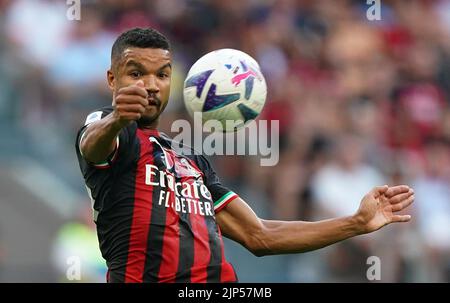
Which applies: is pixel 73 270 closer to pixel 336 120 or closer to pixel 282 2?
pixel 336 120

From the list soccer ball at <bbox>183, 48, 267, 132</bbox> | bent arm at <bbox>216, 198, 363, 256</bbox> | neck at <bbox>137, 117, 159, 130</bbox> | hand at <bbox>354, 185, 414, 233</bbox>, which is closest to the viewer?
neck at <bbox>137, 117, 159, 130</bbox>

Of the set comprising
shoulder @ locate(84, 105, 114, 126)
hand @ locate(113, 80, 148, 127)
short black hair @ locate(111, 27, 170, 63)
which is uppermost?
short black hair @ locate(111, 27, 170, 63)

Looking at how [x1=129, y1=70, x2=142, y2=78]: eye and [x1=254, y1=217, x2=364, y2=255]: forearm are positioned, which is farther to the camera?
[x1=254, y1=217, x2=364, y2=255]: forearm

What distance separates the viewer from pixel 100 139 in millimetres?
5430

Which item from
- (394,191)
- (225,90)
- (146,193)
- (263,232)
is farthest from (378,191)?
(146,193)

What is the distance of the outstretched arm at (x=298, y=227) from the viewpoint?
6.30 meters

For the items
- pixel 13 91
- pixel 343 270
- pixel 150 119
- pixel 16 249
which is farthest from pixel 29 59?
→ pixel 150 119

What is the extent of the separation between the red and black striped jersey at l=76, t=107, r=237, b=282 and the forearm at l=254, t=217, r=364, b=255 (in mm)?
606

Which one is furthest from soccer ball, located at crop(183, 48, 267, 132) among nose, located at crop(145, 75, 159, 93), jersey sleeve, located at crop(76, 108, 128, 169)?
jersey sleeve, located at crop(76, 108, 128, 169)

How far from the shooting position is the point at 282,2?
15109 millimetres

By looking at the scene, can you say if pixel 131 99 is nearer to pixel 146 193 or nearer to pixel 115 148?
pixel 115 148

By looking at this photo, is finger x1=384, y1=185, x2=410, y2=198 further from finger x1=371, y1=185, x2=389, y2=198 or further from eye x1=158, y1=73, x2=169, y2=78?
eye x1=158, y1=73, x2=169, y2=78

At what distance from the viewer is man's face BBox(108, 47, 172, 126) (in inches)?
230

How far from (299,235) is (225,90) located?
3.34 feet
